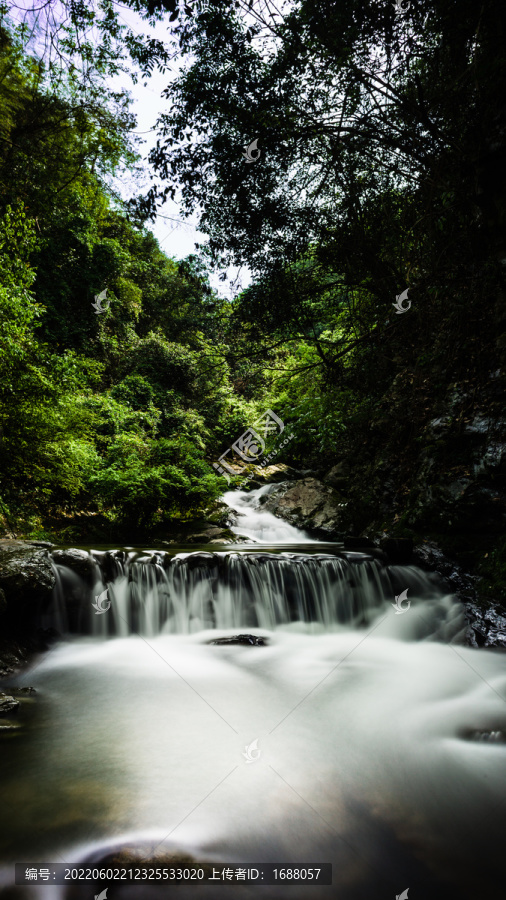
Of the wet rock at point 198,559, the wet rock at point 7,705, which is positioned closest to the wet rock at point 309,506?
the wet rock at point 198,559

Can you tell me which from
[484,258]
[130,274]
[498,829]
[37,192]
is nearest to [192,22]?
[484,258]

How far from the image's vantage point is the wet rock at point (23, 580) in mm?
4195

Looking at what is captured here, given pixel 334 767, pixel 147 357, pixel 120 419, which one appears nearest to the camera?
pixel 334 767

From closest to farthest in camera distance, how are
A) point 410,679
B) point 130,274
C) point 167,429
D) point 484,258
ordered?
point 410,679 < point 484,258 < point 167,429 < point 130,274

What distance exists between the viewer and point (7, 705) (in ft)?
10.4

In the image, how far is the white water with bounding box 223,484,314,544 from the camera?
30.7 feet

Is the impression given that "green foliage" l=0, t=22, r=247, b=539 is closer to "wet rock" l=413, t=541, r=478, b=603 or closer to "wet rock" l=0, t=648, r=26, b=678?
"wet rock" l=0, t=648, r=26, b=678

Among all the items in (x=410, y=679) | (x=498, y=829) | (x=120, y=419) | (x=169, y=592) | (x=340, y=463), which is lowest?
(x=498, y=829)

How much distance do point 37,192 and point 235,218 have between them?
11.6m

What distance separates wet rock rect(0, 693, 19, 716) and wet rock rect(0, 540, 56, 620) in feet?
3.77

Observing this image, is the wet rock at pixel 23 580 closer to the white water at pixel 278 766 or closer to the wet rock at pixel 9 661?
the wet rock at pixel 9 661

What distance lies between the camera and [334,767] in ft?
8.86

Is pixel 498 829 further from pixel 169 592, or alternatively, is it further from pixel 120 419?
pixel 120 419

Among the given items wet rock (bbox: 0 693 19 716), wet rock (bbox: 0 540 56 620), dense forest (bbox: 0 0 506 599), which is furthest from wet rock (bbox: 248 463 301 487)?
wet rock (bbox: 0 693 19 716)
